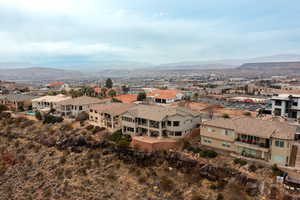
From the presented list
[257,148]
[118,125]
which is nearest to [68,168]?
[118,125]

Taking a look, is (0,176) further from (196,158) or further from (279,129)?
(279,129)

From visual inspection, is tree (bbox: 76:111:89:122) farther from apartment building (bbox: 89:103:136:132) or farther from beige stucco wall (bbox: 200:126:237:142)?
beige stucco wall (bbox: 200:126:237:142)

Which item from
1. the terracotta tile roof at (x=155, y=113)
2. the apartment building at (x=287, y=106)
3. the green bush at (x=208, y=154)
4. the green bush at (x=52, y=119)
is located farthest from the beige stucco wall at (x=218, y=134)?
the green bush at (x=52, y=119)

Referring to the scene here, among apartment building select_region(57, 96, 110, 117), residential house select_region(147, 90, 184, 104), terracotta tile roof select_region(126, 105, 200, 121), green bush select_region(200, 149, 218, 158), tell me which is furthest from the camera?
residential house select_region(147, 90, 184, 104)

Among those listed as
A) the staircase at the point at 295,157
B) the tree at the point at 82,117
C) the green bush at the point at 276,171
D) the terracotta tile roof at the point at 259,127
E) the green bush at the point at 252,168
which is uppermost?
the terracotta tile roof at the point at 259,127

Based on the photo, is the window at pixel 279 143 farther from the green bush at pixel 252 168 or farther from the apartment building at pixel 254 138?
the green bush at pixel 252 168

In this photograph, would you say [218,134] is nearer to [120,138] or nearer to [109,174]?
[120,138]

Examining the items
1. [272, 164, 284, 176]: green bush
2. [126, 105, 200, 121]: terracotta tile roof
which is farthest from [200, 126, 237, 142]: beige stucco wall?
[272, 164, 284, 176]: green bush
